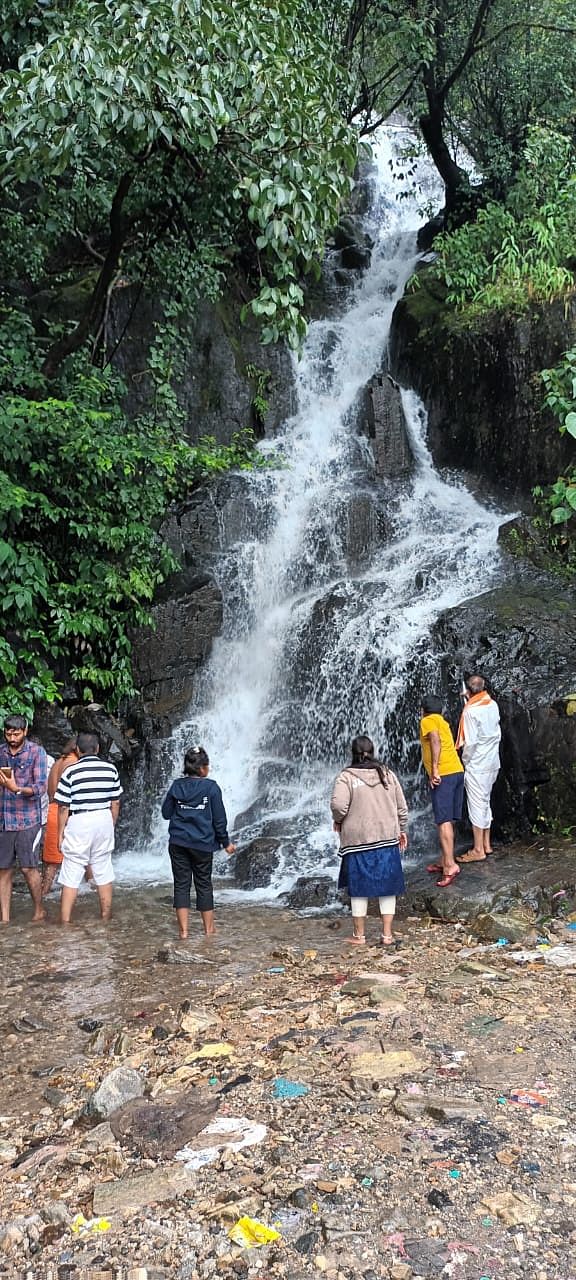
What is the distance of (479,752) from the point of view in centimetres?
840

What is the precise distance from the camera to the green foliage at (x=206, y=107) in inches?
290

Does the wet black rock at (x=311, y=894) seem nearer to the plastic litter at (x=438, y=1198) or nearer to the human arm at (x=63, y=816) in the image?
the human arm at (x=63, y=816)

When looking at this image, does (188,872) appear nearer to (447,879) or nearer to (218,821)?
(218,821)

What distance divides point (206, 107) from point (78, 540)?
228 inches

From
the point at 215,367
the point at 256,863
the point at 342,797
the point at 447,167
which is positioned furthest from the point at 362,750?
the point at 447,167

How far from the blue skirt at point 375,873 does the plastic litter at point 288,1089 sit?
8.37 feet

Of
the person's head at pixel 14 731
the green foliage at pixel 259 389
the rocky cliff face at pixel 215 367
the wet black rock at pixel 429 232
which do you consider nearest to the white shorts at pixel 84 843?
the person's head at pixel 14 731

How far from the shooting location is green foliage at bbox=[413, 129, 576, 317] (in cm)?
1408

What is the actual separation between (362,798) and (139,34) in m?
6.48

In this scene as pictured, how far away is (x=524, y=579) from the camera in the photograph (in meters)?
11.9

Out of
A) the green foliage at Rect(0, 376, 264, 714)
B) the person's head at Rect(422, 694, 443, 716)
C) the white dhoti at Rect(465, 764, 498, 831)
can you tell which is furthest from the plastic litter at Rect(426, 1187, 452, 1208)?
the green foliage at Rect(0, 376, 264, 714)

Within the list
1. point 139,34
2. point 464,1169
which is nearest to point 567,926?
point 464,1169

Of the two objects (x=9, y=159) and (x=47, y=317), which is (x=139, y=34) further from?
(x=47, y=317)

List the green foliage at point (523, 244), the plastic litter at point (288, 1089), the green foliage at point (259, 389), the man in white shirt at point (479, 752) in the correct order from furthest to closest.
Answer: the green foliage at point (259, 389)
the green foliage at point (523, 244)
the man in white shirt at point (479, 752)
the plastic litter at point (288, 1089)
